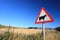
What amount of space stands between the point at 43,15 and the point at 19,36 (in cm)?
282

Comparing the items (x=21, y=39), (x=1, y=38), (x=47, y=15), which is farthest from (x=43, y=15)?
(x=1, y=38)

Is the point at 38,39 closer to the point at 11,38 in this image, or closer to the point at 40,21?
the point at 11,38

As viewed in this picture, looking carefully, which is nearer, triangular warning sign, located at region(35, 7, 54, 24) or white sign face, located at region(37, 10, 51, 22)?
triangular warning sign, located at region(35, 7, 54, 24)

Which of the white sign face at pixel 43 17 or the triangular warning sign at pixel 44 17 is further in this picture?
the white sign face at pixel 43 17

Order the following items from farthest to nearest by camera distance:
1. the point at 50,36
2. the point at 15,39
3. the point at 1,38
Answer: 1. the point at 50,36
2. the point at 1,38
3. the point at 15,39

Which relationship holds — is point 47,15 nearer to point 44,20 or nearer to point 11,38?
point 44,20

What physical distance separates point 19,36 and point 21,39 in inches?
14.0

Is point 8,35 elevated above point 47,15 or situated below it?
below

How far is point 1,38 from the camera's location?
11297 millimetres

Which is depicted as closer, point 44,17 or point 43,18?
point 43,18

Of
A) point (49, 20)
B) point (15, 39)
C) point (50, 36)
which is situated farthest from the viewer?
point (50, 36)

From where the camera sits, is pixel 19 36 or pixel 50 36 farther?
pixel 50 36

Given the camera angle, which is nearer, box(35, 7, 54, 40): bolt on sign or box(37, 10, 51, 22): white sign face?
box(35, 7, 54, 40): bolt on sign

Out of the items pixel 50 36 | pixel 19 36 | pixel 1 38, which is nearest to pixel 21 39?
pixel 19 36
